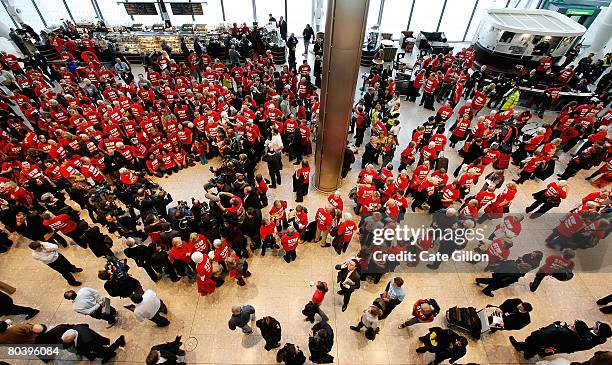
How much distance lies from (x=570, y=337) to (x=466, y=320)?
54.0 inches

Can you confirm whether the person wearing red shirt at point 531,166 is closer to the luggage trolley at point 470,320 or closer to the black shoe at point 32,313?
the luggage trolley at point 470,320

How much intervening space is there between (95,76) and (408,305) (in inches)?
522

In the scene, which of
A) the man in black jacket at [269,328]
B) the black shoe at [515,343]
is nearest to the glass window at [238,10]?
the man in black jacket at [269,328]

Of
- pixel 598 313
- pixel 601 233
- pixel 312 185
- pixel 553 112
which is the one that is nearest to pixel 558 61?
pixel 553 112

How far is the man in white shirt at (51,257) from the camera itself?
504cm

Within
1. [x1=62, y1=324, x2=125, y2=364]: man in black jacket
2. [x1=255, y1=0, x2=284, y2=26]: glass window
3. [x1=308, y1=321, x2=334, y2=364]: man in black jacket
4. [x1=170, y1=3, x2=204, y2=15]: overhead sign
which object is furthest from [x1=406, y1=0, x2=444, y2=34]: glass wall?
[x1=62, y1=324, x2=125, y2=364]: man in black jacket

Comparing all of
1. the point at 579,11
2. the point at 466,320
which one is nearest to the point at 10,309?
the point at 466,320

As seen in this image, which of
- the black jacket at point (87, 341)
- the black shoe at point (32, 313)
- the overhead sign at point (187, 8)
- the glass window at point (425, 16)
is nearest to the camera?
the black jacket at point (87, 341)

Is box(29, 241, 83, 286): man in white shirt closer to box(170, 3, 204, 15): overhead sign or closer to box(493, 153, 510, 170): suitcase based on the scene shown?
box(493, 153, 510, 170): suitcase

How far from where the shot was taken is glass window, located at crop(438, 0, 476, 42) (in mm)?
19469

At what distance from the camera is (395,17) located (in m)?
21.8

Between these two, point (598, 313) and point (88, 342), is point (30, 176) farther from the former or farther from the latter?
point (598, 313)

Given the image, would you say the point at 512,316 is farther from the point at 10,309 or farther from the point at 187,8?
the point at 187,8

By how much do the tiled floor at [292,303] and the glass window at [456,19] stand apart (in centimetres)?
1718
